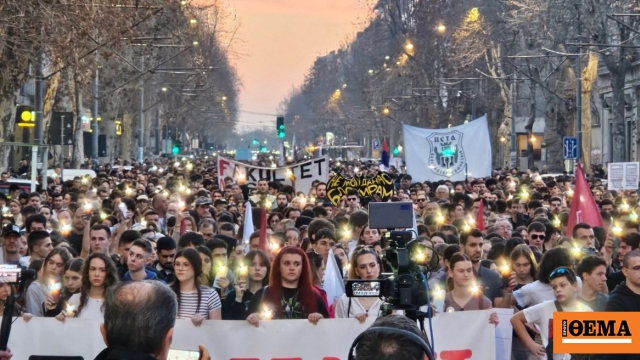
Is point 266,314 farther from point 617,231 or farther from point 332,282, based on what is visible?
point 617,231

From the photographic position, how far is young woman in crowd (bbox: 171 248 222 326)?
8742 millimetres

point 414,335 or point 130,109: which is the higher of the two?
point 130,109

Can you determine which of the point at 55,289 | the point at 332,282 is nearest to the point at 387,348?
the point at 55,289

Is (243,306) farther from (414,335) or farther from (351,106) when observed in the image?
(351,106)

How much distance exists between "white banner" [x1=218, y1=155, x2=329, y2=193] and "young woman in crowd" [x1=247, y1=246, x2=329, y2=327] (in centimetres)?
1514

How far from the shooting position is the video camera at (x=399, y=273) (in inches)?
240

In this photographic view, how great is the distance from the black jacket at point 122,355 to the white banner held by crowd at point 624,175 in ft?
64.0

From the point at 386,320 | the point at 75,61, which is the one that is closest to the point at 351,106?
the point at 75,61

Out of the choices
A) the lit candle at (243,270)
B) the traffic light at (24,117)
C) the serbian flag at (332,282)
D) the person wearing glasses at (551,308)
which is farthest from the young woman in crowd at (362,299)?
the traffic light at (24,117)

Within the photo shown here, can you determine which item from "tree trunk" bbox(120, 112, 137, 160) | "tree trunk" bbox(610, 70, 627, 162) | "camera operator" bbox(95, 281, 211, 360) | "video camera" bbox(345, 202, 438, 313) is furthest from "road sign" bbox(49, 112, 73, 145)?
"tree trunk" bbox(120, 112, 137, 160)

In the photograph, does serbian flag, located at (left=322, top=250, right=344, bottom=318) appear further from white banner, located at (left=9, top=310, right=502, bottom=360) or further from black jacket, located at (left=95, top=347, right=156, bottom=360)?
black jacket, located at (left=95, top=347, right=156, bottom=360)

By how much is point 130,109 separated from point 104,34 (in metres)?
47.2

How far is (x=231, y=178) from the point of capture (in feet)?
82.4

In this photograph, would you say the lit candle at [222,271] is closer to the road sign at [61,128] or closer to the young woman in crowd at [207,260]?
the young woman in crowd at [207,260]
